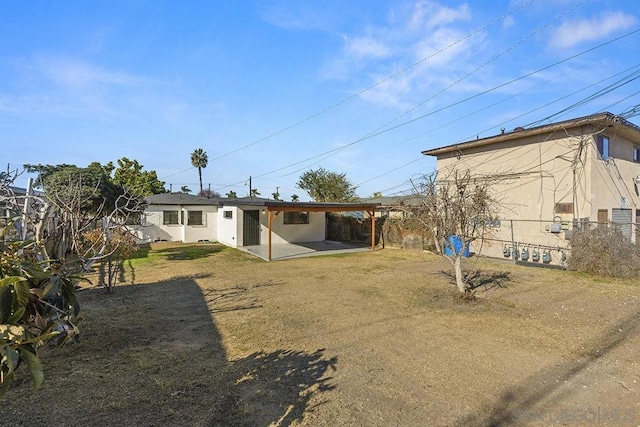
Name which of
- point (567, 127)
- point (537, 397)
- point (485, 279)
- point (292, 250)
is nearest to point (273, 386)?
point (537, 397)

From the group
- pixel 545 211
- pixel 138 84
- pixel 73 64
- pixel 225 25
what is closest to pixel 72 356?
pixel 73 64

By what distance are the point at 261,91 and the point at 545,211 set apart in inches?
496

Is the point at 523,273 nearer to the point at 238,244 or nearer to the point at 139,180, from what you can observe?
the point at 238,244

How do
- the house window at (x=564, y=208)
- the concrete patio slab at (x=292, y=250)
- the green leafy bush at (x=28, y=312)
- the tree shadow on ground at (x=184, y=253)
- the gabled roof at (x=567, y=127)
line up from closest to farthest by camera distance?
the green leafy bush at (x=28, y=312), the gabled roof at (x=567, y=127), the house window at (x=564, y=208), the tree shadow on ground at (x=184, y=253), the concrete patio slab at (x=292, y=250)

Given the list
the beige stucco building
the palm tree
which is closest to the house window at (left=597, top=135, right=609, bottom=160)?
the beige stucco building

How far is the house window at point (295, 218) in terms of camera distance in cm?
1834

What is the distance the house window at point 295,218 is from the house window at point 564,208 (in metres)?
11.7

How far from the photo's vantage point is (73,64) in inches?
381

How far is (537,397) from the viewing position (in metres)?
3.35

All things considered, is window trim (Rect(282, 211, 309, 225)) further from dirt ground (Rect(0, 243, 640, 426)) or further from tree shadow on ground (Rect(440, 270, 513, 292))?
dirt ground (Rect(0, 243, 640, 426))

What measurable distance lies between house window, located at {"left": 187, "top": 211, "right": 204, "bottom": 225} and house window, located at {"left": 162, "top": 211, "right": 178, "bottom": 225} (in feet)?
2.71

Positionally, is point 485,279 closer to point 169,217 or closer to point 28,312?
point 28,312

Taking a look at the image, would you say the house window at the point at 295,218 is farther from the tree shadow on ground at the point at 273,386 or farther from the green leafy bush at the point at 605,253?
the tree shadow on ground at the point at 273,386

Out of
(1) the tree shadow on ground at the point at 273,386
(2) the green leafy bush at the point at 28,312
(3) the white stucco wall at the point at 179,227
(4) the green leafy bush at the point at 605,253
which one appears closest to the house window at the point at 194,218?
(3) the white stucco wall at the point at 179,227
